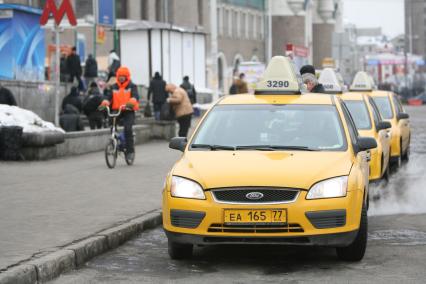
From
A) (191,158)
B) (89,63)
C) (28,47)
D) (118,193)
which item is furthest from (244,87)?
(191,158)

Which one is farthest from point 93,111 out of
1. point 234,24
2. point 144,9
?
point 234,24

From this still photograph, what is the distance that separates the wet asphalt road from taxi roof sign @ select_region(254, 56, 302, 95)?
169 centimetres

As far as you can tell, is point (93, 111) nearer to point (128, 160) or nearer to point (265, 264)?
point (128, 160)

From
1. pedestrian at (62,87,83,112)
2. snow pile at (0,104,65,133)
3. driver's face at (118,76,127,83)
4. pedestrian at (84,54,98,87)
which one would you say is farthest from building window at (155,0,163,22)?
driver's face at (118,76,127,83)

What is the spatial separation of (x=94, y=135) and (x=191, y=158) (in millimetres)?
14421

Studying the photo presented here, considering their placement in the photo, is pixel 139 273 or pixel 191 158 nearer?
pixel 139 273

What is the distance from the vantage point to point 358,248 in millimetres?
9617

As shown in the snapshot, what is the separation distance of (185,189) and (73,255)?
106 cm

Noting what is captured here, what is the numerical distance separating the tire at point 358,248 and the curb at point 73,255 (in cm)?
213

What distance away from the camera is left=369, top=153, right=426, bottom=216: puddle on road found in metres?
13.9

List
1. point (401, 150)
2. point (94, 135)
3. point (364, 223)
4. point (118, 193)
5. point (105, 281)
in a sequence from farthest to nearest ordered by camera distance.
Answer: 1. point (94, 135)
2. point (401, 150)
3. point (118, 193)
4. point (364, 223)
5. point (105, 281)

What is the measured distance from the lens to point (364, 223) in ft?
31.8

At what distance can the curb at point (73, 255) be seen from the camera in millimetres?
8352

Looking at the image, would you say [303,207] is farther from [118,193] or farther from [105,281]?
[118,193]
